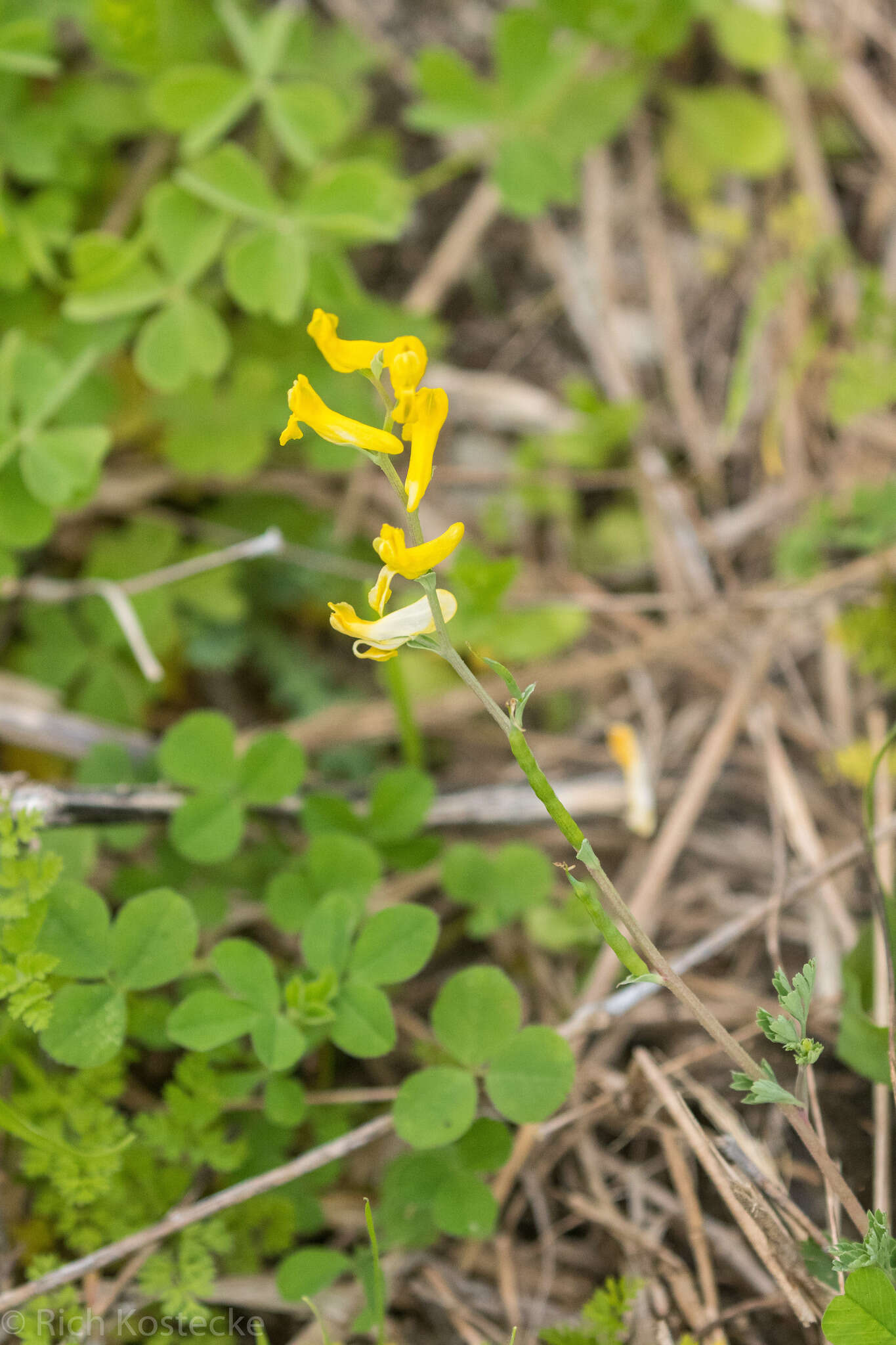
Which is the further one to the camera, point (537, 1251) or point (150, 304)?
point (150, 304)

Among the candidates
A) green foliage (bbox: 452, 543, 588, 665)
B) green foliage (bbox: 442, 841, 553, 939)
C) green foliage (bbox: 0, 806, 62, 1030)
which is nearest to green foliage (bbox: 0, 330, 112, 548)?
green foliage (bbox: 0, 806, 62, 1030)

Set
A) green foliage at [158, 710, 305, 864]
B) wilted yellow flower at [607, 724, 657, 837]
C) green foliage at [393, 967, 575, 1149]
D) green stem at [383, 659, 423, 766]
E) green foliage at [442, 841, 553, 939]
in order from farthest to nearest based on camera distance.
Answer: wilted yellow flower at [607, 724, 657, 837] → green stem at [383, 659, 423, 766] → green foliage at [442, 841, 553, 939] → green foliage at [158, 710, 305, 864] → green foliage at [393, 967, 575, 1149]

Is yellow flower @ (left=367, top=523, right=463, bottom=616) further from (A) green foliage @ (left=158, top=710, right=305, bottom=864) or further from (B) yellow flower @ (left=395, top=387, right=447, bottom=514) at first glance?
(A) green foliage @ (left=158, top=710, right=305, bottom=864)

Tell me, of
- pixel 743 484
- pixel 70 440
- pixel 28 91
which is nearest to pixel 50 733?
pixel 70 440

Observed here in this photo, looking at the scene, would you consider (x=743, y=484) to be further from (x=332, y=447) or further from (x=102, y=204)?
(x=102, y=204)

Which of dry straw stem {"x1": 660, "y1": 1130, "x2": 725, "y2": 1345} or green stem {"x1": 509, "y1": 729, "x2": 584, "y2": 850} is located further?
dry straw stem {"x1": 660, "y1": 1130, "x2": 725, "y2": 1345}

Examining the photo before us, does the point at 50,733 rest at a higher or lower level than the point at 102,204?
lower
